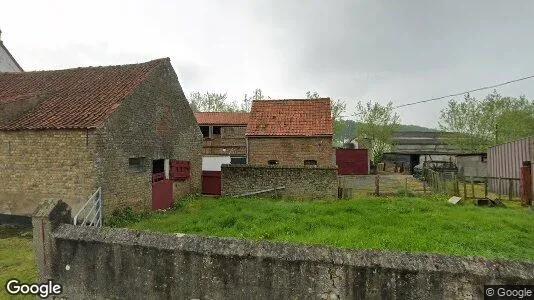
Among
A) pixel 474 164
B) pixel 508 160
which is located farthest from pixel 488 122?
pixel 508 160

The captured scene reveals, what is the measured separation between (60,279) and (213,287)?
8.70 feet

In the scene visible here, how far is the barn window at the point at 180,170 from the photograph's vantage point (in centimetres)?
1591

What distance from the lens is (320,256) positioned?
4.08 meters

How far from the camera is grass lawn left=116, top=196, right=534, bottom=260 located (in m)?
7.83

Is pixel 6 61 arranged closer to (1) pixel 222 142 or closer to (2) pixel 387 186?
(1) pixel 222 142

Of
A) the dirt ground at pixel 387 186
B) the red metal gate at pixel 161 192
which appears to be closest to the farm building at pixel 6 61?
the red metal gate at pixel 161 192

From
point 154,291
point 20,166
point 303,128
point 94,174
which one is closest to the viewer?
point 154,291

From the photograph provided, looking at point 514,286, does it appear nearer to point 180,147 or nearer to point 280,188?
point 280,188

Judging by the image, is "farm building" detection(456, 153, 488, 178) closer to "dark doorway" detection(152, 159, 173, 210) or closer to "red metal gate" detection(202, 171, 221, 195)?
"red metal gate" detection(202, 171, 221, 195)

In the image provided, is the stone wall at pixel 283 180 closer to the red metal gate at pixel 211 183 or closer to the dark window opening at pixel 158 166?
the red metal gate at pixel 211 183

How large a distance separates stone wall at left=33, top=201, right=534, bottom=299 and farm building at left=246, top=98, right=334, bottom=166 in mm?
16652

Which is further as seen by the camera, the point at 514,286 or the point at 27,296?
the point at 27,296

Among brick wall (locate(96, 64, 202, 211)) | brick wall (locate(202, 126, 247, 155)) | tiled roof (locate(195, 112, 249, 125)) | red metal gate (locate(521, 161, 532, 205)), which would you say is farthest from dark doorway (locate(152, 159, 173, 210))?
red metal gate (locate(521, 161, 532, 205))

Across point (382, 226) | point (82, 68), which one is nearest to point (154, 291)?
point (382, 226)
